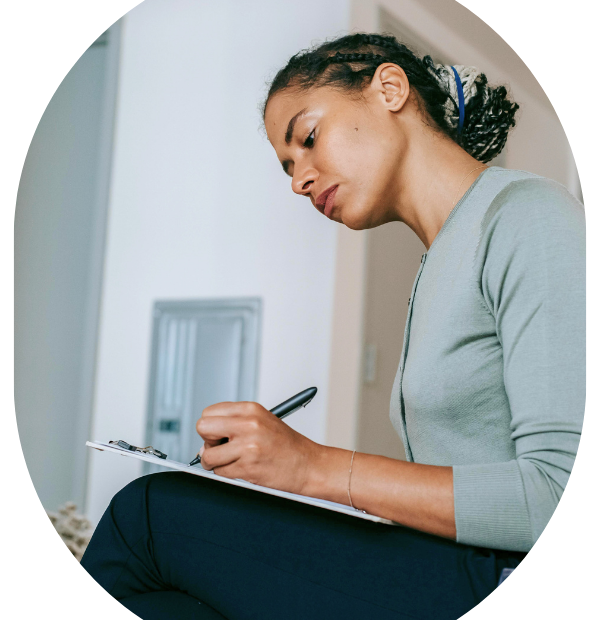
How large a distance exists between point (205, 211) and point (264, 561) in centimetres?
145

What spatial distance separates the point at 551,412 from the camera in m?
0.43

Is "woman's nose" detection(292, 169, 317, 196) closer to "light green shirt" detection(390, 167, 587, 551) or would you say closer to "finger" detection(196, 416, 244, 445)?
"light green shirt" detection(390, 167, 587, 551)

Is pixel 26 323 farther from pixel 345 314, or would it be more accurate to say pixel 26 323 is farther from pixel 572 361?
pixel 572 361

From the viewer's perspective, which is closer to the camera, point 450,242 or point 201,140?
point 450,242

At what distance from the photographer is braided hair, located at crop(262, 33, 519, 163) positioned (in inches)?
29.4

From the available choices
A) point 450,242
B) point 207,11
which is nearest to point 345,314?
point 450,242

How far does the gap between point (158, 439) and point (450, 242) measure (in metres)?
1.43

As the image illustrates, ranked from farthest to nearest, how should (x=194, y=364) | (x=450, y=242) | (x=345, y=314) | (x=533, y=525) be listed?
(x=194, y=364) < (x=345, y=314) < (x=450, y=242) < (x=533, y=525)

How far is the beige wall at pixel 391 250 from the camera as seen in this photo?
1.33m

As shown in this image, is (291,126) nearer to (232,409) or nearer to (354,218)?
(354,218)

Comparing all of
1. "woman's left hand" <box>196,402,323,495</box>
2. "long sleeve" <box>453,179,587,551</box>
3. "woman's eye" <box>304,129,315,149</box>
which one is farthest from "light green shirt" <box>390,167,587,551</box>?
"woman's eye" <box>304,129,315,149</box>

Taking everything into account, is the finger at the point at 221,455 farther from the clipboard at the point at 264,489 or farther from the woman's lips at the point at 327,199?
the woman's lips at the point at 327,199

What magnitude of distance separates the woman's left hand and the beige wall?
1018 millimetres

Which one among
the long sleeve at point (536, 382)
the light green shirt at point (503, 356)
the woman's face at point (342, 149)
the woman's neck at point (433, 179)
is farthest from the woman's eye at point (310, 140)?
the long sleeve at point (536, 382)
